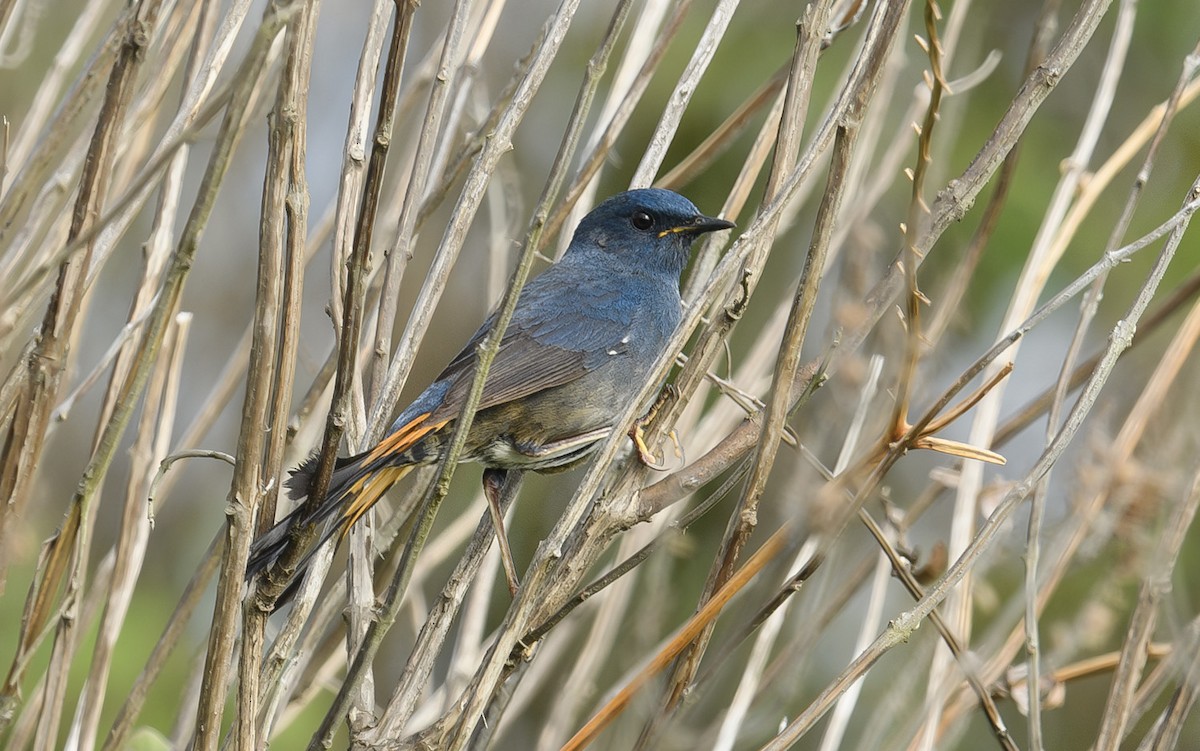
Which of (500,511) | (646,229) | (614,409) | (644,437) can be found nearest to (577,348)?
(614,409)

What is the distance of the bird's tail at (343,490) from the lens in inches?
90.7

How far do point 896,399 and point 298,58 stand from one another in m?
1.12

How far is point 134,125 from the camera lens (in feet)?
8.38

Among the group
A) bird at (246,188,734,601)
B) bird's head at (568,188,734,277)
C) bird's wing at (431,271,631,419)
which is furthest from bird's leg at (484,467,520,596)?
bird's head at (568,188,734,277)

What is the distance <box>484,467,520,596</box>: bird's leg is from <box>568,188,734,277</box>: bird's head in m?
0.96

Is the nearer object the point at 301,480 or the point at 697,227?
the point at 301,480

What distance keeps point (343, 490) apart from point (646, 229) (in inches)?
73.0

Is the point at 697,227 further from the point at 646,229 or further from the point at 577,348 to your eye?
the point at 577,348

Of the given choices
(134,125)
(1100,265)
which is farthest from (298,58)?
(1100,265)

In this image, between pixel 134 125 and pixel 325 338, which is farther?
pixel 325 338

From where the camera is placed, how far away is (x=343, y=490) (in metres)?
2.41

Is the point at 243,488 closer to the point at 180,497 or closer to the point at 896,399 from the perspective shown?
the point at 896,399

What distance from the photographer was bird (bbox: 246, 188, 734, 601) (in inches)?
133

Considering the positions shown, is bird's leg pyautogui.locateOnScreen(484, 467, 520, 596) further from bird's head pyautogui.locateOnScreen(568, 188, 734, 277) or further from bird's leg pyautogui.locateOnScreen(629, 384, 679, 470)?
bird's head pyautogui.locateOnScreen(568, 188, 734, 277)
